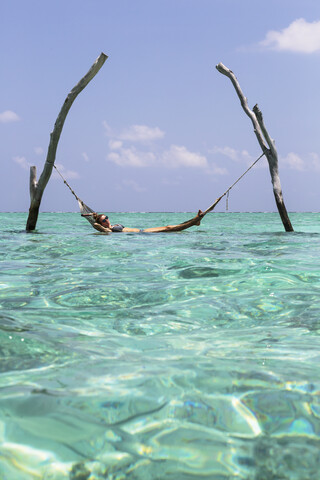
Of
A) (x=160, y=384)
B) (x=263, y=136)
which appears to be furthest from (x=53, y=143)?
(x=160, y=384)

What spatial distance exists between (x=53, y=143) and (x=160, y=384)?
11470 millimetres

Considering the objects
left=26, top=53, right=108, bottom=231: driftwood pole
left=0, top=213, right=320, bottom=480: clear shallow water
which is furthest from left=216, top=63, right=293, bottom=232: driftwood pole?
left=0, top=213, right=320, bottom=480: clear shallow water

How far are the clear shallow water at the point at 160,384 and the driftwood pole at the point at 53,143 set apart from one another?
8.89 m

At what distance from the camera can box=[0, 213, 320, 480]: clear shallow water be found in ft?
4.40

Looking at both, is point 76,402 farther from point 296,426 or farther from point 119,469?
point 296,426

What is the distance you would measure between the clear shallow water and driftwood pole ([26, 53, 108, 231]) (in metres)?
8.89

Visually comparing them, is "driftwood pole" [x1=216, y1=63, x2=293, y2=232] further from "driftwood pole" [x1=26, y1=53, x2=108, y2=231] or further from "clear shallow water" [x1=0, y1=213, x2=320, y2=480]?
"clear shallow water" [x1=0, y1=213, x2=320, y2=480]

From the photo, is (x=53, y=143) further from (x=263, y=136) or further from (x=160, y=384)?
(x=160, y=384)

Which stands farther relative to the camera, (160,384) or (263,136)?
(263,136)

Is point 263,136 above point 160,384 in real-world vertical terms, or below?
above

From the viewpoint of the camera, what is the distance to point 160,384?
1872 mm

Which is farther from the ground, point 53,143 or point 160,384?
point 53,143

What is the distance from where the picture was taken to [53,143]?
12430mm

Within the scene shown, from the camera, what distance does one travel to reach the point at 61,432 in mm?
1455
